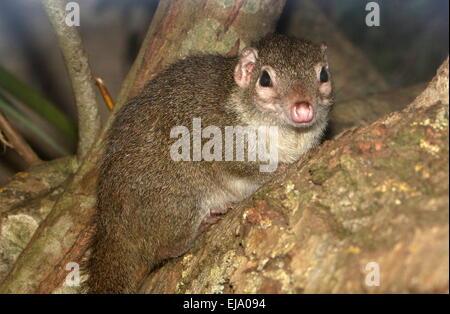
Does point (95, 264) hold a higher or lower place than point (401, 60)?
lower

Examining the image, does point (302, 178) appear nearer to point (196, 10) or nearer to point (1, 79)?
point (196, 10)

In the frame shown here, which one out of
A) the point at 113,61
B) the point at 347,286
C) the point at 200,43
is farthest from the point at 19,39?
the point at 347,286

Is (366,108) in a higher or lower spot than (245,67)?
higher

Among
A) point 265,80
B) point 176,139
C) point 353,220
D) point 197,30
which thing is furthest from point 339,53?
point 353,220

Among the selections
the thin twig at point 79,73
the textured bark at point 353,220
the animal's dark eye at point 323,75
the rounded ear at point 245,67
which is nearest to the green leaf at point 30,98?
the thin twig at point 79,73

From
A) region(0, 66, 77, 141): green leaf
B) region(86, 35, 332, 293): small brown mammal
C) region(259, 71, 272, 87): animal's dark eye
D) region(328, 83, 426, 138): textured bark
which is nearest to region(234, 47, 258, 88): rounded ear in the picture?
region(86, 35, 332, 293): small brown mammal

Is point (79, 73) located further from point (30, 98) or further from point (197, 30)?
point (197, 30)
